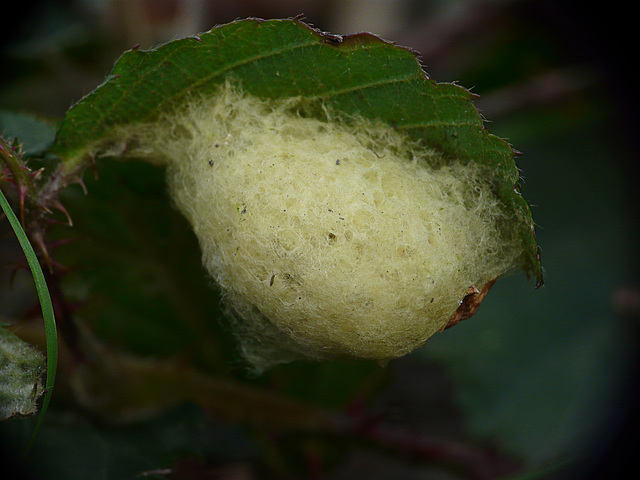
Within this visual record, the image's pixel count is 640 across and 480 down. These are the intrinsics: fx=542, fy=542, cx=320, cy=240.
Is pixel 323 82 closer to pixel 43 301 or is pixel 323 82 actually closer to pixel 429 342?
pixel 43 301

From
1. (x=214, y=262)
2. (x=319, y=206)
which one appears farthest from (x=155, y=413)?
(x=319, y=206)

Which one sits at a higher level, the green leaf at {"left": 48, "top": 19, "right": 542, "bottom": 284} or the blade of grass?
the green leaf at {"left": 48, "top": 19, "right": 542, "bottom": 284}

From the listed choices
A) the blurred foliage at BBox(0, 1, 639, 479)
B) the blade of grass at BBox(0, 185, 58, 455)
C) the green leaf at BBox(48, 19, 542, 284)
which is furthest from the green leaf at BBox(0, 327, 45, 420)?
the green leaf at BBox(48, 19, 542, 284)

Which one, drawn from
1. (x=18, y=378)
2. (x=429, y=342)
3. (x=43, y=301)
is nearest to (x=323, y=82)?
(x=43, y=301)

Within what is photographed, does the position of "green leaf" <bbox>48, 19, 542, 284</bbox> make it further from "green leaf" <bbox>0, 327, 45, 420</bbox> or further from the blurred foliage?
"green leaf" <bbox>0, 327, 45, 420</bbox>

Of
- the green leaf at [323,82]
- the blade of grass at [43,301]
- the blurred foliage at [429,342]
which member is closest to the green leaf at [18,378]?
the blade of grass at [43,301]

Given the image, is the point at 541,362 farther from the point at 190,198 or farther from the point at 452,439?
the point at 190,198
